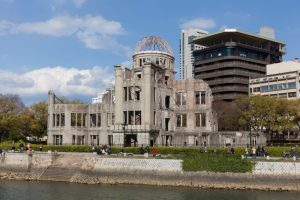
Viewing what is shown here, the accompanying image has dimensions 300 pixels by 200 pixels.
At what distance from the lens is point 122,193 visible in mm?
45594

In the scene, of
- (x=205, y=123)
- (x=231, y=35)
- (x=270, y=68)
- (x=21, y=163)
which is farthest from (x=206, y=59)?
(x=21, y=163)

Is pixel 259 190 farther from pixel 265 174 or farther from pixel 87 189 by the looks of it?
pixel 87 189

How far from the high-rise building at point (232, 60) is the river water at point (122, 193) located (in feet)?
344

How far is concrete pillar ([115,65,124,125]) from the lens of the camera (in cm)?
7919

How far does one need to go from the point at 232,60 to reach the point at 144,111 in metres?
83.8

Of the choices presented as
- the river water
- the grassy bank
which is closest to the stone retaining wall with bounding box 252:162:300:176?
the grassy bank

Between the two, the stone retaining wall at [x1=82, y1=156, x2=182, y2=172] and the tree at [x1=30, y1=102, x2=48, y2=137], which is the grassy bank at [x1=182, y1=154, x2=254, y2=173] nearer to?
the stone retaining wall at [x1=82, y1=156, x2=182, y2=172]

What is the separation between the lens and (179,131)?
83.7 meters

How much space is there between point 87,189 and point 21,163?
56.8ft

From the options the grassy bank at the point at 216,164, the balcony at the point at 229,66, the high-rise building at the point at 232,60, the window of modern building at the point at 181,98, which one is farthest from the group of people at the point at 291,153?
the balcony at the point at 229,66

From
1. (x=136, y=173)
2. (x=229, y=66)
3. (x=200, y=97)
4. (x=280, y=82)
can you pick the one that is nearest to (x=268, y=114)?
(x=200, y=97)

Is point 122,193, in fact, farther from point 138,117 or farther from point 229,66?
point 229,66

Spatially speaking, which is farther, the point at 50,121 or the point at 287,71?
the point at 287,71

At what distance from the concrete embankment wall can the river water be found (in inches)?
75.4
